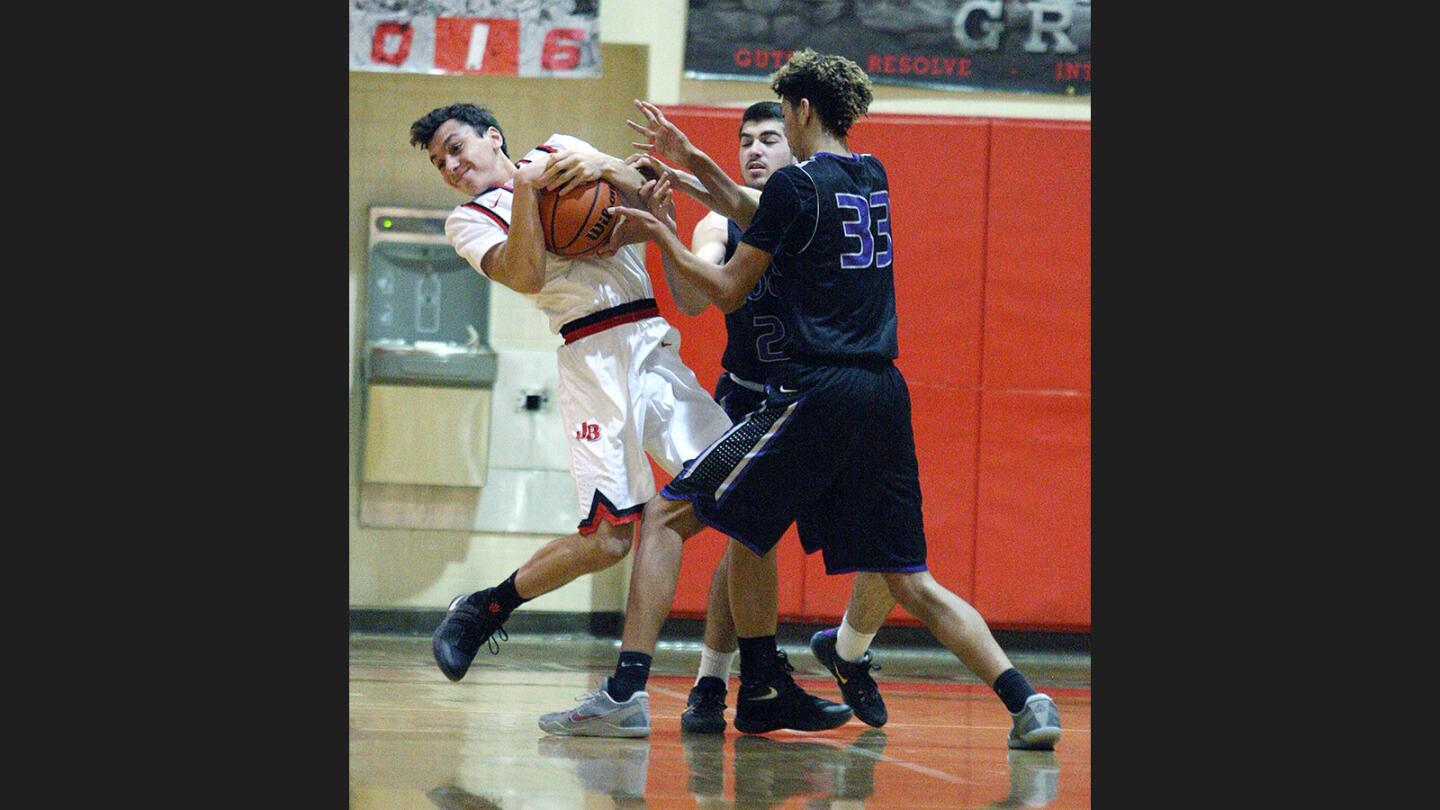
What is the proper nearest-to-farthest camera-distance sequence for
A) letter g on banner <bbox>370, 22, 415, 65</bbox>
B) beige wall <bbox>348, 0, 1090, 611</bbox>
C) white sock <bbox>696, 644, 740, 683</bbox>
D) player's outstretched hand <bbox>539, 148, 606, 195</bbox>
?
1. player's outstretched hand <bbox>539, 148, 606, 195</bbox>
2. white sock <bbox>696, 644, 740, 683</bbox>
3. letter g on banner <bbox>370, 22, 415, 65</bbox>
4. beige wall <bbox>348, 0, 1090, 611</bbox>

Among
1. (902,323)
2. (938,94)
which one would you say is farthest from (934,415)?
(938,94)

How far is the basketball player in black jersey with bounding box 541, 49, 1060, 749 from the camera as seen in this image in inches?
158

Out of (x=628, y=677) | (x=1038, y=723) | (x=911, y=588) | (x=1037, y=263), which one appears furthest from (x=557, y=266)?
(x=1037, y=263)

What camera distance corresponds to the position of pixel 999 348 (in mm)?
6934

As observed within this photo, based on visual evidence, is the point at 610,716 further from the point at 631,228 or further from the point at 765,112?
the point at 765,112

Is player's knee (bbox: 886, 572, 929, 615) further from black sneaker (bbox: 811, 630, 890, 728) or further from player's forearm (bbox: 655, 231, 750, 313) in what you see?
player's forearm (bbox: 655, 231, 750, 313)

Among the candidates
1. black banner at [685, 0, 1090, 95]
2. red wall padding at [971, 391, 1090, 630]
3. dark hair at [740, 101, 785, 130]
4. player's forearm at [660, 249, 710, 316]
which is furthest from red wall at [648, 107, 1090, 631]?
player's forearm at [660, 249, 710, 316]

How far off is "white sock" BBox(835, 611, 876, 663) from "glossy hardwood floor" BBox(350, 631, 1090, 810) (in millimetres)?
222

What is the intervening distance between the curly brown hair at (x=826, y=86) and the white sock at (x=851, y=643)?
1.41 m

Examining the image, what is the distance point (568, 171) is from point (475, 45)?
303 centimetres

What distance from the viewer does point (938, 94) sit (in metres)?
7.04

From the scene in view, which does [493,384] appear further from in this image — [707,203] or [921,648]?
[707,203]

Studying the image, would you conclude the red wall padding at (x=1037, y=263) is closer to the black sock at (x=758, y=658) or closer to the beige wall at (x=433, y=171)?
the beige wall at (x=433, y=171)

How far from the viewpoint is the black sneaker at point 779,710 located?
14.5 ft
